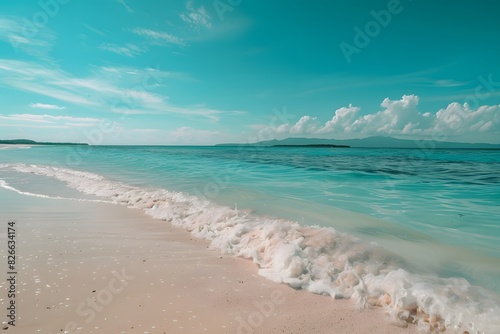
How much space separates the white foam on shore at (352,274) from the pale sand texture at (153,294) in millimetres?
270

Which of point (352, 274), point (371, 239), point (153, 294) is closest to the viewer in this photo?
point (153, 294)

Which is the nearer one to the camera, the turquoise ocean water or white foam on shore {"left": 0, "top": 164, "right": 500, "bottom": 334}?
white foam on shore {"left": 0, "top": 164, "right": 500, "bottom": 334}

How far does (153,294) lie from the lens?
14.2 ft

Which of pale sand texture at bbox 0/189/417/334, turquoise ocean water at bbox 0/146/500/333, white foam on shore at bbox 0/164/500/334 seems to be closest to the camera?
pale sand texture at bbox 0/189/417/334

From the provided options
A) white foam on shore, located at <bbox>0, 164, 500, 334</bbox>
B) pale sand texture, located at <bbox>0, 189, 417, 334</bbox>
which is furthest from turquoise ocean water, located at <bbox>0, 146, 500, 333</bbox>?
pale sand texture, located at <bbox>0, 189, 417, 334</bbox>

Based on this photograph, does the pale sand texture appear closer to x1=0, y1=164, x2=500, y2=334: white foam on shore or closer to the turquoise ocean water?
x1=0, y1=164, x2=500, y2=334: white foam on shore

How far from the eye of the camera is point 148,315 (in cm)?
377

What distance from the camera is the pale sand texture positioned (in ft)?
Answer: 11.9

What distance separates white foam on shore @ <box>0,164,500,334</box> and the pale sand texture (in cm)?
27

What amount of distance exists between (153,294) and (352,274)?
341 centimetres

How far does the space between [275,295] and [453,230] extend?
681 cm

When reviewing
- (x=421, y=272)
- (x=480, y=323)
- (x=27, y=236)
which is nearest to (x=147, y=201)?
(x=27, y=236)

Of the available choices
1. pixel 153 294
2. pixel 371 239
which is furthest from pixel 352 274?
pixel 153 294

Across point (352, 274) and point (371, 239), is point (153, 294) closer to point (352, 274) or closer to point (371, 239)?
point (352, 274)
